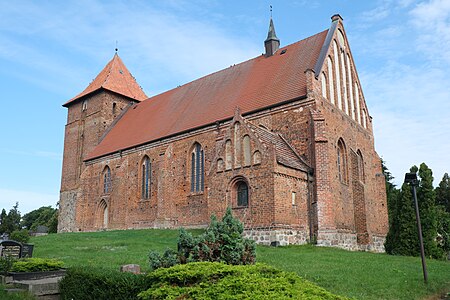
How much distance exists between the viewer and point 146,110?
105ft

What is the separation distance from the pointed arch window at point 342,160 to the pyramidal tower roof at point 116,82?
20.6 meters

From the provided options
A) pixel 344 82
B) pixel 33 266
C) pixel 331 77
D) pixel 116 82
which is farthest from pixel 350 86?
pixel 116 82

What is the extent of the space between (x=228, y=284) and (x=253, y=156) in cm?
1242

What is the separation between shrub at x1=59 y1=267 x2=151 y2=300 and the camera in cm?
719

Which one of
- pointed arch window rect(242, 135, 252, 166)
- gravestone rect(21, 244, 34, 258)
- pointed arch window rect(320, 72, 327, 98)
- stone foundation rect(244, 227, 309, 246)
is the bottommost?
gravestone rect(21, 244, 34, 258)

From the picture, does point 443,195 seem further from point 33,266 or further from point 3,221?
point 33,266

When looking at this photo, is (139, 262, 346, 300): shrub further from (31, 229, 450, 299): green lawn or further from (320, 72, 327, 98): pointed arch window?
(320, 72, 327, 98): pointed arch window

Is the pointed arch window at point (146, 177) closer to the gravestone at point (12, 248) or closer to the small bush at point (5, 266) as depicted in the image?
the gravestone at point (12, 248)

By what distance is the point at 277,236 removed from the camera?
16.5 m

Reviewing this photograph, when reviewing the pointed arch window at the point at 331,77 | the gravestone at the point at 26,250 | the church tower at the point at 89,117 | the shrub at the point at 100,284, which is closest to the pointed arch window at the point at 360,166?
the pointed arch window at the point at 331,77

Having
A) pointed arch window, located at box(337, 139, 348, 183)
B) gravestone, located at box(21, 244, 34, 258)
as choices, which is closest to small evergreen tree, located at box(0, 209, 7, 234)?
gravestone, located at box(21, 244, 34, 258)

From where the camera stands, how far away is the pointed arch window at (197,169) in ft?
76.9

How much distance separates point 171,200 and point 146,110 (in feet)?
33.5

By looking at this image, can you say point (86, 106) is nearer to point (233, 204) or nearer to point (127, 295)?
point (233, 204)
